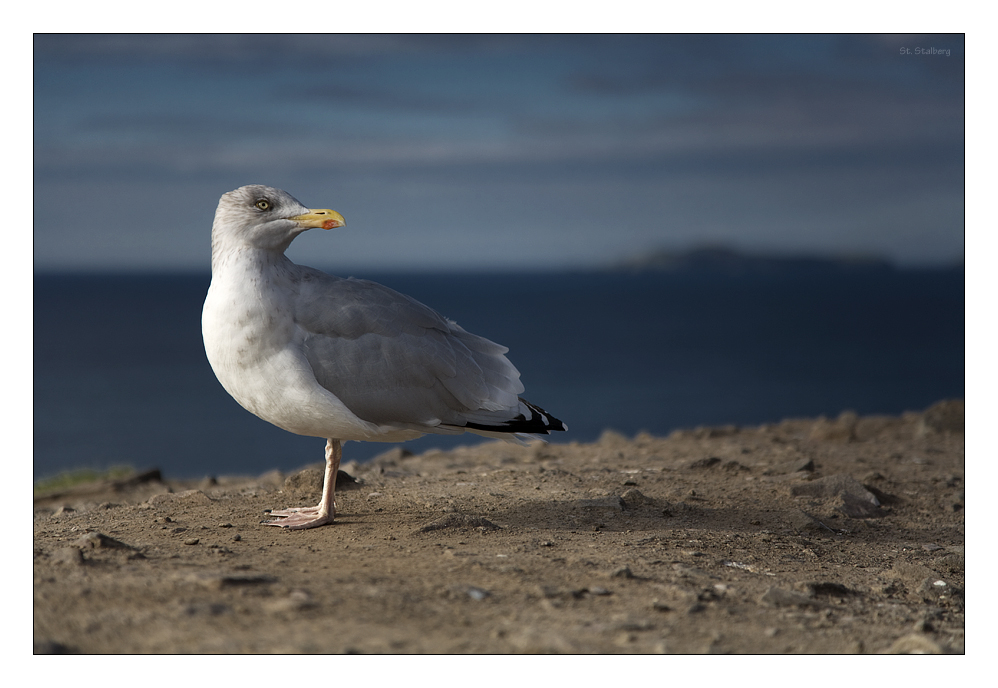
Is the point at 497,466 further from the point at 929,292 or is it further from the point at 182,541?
the point at 929,292

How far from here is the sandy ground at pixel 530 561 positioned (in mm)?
3646

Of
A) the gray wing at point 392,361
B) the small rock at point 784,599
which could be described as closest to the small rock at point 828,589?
the small rock at point 784,599

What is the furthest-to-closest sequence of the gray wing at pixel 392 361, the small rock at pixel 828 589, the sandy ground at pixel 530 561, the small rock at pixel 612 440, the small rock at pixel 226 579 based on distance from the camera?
the small rock at pixel 612 440
the gray wing at pixel 392 361
the small rock at pixel 828 589
the small rock at pixel 226 579
the sandy ground at pixel 530 561

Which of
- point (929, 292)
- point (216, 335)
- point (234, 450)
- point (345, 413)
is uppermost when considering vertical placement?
point (929, 292)

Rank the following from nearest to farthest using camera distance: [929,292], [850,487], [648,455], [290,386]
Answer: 1. [290,386]
2. [850,487]
3. [648,455]
4. [929,292]

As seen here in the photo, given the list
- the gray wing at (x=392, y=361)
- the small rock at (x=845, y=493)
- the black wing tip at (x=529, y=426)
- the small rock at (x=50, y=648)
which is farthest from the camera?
the small rock at (x=845, y=493)

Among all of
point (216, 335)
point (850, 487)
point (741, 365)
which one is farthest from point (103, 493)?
point (741, 365)

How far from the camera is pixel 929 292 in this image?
2058 centimetres

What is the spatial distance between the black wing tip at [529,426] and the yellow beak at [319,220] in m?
1.33

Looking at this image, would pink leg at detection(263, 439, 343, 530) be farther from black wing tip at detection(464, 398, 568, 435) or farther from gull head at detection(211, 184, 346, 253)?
gull head at detection(211, 184, 346, 253)

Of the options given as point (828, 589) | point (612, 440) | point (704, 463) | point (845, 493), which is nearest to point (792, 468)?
point (704, 463)

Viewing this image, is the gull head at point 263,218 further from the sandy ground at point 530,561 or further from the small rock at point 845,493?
the small rock at point 845,493

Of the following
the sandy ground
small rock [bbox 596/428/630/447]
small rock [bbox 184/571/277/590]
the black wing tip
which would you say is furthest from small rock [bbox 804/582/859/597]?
small rock [bbox 596/428/630/447]

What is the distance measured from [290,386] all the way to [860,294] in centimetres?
3579
